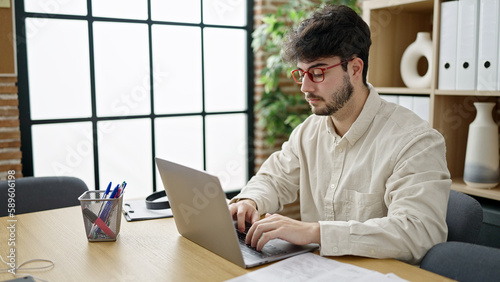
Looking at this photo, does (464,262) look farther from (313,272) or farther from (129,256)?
(129,256)

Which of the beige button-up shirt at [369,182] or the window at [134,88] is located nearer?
the beige button-up shirt at [369,182]

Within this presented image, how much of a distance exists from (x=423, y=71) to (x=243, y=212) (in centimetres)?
172

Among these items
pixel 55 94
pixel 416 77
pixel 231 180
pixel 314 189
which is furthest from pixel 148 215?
pixel 231 180

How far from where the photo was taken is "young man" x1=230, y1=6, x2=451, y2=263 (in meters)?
1.25

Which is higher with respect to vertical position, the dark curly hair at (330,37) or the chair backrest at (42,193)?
the dark curly hair at (330,37)

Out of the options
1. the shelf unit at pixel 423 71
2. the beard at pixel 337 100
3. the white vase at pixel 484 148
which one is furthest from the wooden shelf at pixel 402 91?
the beard at pixel 337 100

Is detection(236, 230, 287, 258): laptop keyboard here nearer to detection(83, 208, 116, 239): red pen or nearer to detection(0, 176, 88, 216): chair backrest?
detection(83, 208, 116, 239): red pen

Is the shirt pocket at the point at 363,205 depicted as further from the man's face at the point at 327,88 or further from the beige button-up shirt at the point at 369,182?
the man's face at the point at 327,88

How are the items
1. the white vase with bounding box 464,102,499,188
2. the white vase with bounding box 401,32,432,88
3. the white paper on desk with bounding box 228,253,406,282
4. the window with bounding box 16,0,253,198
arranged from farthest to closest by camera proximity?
the window with bounding box 16,0,253,198 → the white vase with bounding box 401,32,432,88 → the white vase with bounding box 464,102,499,188 → the white paper on desk with bounding box 228,253,406,282

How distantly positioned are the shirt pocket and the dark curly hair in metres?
0.41

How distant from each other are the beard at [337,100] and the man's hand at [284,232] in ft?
1.55

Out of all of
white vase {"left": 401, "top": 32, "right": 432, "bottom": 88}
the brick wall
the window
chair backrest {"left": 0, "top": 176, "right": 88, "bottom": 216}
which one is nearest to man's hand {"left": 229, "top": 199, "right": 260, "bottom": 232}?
chair backrest {"left": 0, "top": 176, "right": 88, "bottom": 216}

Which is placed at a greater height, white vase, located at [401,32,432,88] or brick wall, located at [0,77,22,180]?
white vase, located at [401,32,432,88]

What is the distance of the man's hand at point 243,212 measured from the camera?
4.79 ft
